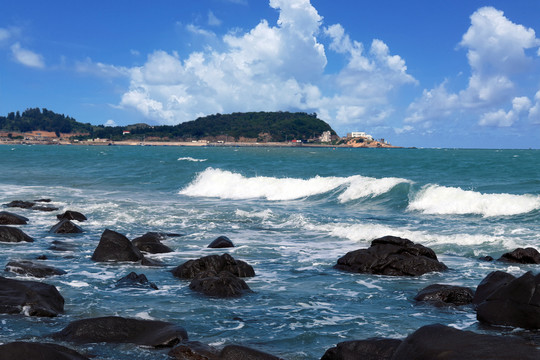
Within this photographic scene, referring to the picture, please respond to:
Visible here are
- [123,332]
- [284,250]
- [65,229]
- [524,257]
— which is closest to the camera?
[123,332]

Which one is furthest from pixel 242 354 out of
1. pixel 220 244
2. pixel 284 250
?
pixel 220 244

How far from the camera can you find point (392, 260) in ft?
43.4

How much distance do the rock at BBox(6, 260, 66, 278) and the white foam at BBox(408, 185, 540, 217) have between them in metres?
18.2

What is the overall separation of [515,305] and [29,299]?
25.7 feet

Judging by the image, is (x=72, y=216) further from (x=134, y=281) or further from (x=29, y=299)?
(x=29, y=299)

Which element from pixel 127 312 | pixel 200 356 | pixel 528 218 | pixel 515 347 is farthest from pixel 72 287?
pixel 528 218

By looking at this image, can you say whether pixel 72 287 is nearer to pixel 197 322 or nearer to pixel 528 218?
pixel 197 322

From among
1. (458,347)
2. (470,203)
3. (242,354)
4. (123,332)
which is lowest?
(123,332)

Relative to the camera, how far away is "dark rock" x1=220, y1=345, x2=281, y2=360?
7020 millimetres

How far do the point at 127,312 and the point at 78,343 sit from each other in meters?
1.70

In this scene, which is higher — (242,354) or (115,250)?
(242,354)

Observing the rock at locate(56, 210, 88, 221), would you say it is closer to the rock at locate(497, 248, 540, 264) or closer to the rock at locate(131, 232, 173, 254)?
the rock at locate(131, 232, 173, 254)

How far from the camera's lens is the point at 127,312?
9453mm

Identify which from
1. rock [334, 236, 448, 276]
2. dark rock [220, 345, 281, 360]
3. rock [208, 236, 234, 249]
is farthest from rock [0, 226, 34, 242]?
dark rock [220, 345, 281, 360]
